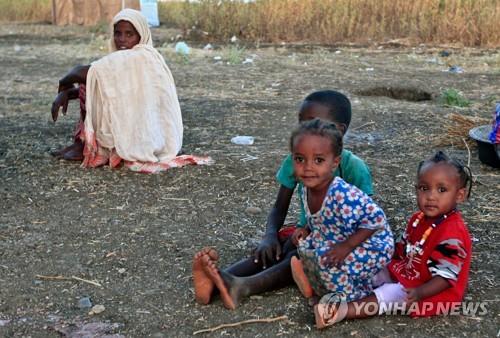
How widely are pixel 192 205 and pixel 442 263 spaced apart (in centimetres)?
182

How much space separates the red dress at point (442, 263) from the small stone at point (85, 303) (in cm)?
127

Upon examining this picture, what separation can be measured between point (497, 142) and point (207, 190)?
1.97 metres

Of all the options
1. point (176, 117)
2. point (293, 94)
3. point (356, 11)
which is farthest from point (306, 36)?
point (176, 117)

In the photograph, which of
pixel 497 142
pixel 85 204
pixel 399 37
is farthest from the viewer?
pixel 399 37

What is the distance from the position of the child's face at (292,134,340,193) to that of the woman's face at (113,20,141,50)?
2.54m

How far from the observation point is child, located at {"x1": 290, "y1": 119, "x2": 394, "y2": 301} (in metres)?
2.51

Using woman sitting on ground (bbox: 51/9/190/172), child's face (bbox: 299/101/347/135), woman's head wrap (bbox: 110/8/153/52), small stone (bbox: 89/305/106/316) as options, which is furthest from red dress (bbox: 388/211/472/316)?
woman's head wrap (bbox: 110/8/153/52)

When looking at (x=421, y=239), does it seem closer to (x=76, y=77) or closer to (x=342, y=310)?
(x=342, y=310)

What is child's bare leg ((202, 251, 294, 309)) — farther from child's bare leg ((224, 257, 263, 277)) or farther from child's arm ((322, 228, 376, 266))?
child's arm ((322, 228, 376, 266))

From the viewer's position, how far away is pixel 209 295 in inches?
106

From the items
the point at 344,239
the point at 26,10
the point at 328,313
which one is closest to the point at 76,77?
the point at 344,239

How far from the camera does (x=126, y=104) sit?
4.70 meters

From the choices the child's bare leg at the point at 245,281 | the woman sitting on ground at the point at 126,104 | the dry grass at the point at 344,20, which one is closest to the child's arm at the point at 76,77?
the woman sitting on ground at the point at 126,104

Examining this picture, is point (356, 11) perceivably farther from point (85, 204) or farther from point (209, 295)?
point (209, 295)
